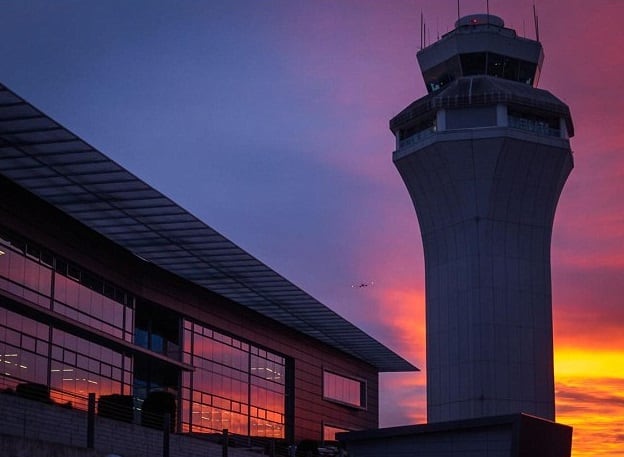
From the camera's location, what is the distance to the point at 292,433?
64.5 metres

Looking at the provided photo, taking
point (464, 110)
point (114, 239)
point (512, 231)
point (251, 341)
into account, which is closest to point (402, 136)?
point (464, 110)

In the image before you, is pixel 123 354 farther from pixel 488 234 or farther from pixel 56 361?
pixel 488 234

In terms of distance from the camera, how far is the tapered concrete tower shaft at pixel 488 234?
2445 inches

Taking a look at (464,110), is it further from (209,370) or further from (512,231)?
(209,370)

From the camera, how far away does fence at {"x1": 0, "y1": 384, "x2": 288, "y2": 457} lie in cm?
3050

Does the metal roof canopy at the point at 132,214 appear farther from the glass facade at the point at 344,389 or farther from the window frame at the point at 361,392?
the glass facade at the point at 344,389

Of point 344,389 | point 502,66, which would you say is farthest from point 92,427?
point 502,66

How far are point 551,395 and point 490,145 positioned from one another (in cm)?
1554

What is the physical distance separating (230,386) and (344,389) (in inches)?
693

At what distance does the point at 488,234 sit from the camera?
62812 millimetres

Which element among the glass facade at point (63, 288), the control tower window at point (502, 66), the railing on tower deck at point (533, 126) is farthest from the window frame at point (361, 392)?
the glass facade at point (63, 288)

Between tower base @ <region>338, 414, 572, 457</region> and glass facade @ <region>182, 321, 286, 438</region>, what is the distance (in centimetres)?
975

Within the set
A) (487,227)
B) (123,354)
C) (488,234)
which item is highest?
(487,227)

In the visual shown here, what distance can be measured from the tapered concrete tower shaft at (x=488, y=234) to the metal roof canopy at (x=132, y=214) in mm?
7600
